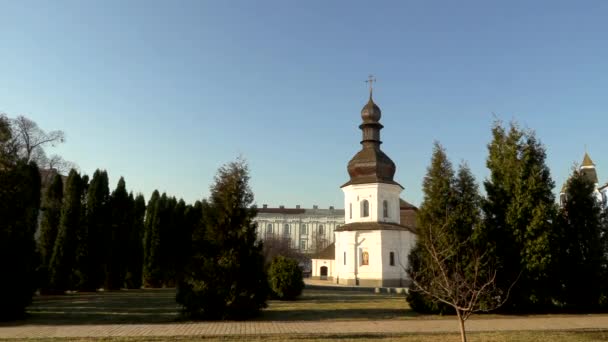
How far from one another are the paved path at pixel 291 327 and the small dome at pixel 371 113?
30737mm

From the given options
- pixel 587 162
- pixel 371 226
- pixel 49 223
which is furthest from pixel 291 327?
pixel 587 162

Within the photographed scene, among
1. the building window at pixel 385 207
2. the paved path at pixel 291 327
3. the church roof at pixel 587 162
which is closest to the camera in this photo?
the paved path at pixel 291 327

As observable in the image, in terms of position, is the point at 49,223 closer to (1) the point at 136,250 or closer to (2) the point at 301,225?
(1) the point at 136,250

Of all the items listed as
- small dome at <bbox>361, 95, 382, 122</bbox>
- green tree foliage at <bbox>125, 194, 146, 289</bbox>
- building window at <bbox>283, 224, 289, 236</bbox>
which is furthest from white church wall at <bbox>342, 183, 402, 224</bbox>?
building window at <bbox>283, 224, 289, 236</bbox>

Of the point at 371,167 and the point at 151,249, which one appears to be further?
the point at 371,167

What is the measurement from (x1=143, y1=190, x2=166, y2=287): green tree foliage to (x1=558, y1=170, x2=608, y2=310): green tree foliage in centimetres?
2760

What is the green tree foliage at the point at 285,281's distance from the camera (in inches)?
957

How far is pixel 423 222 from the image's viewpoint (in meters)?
19.6

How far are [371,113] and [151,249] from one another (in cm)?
2367

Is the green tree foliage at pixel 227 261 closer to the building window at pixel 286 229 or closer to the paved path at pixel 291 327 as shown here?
the paved path at pixel 291 327

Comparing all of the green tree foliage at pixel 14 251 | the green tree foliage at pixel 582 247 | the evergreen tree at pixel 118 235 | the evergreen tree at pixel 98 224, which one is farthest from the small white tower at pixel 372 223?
the green tree foliage at pixel 14 251

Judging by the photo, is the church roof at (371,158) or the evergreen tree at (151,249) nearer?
the evergreen tree at (151,249)

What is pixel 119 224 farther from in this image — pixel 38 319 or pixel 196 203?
pixel 38 319

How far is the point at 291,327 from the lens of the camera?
47.3 feet
